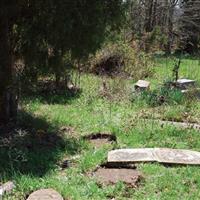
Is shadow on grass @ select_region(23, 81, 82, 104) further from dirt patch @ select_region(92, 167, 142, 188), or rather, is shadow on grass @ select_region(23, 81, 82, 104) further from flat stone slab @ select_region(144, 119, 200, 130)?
dirt patch @ select_region(92, 167, 142, 188)

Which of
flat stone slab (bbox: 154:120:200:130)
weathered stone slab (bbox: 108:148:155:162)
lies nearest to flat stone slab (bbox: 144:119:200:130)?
flat stone slab (bbox: 154:120:200:130)

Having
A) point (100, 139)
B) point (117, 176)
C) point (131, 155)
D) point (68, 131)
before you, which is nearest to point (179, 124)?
point (100, 139)

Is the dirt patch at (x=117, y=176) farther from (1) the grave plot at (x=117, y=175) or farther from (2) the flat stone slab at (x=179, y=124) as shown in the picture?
(2) the flat stone slab at (x=179, y=124)

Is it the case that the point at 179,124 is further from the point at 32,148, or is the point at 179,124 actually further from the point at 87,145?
the point at 32,148

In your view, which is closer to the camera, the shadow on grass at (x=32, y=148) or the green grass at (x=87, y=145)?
the green grass at (x=87, y=145)

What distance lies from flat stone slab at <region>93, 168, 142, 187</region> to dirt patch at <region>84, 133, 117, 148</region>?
1.09 m

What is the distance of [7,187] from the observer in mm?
4781

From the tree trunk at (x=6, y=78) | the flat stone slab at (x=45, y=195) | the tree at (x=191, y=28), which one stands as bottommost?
the tree at (x=191, y=28)

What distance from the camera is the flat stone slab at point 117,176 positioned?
197 inches

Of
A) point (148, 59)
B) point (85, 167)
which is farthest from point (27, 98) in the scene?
point (148, 59)

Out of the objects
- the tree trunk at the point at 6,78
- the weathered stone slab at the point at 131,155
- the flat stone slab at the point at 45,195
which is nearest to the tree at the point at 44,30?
the tree trunk at the point at 6,78

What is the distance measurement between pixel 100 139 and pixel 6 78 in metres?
1.63

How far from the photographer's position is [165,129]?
7.30 meters

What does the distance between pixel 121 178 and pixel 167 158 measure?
898mm
